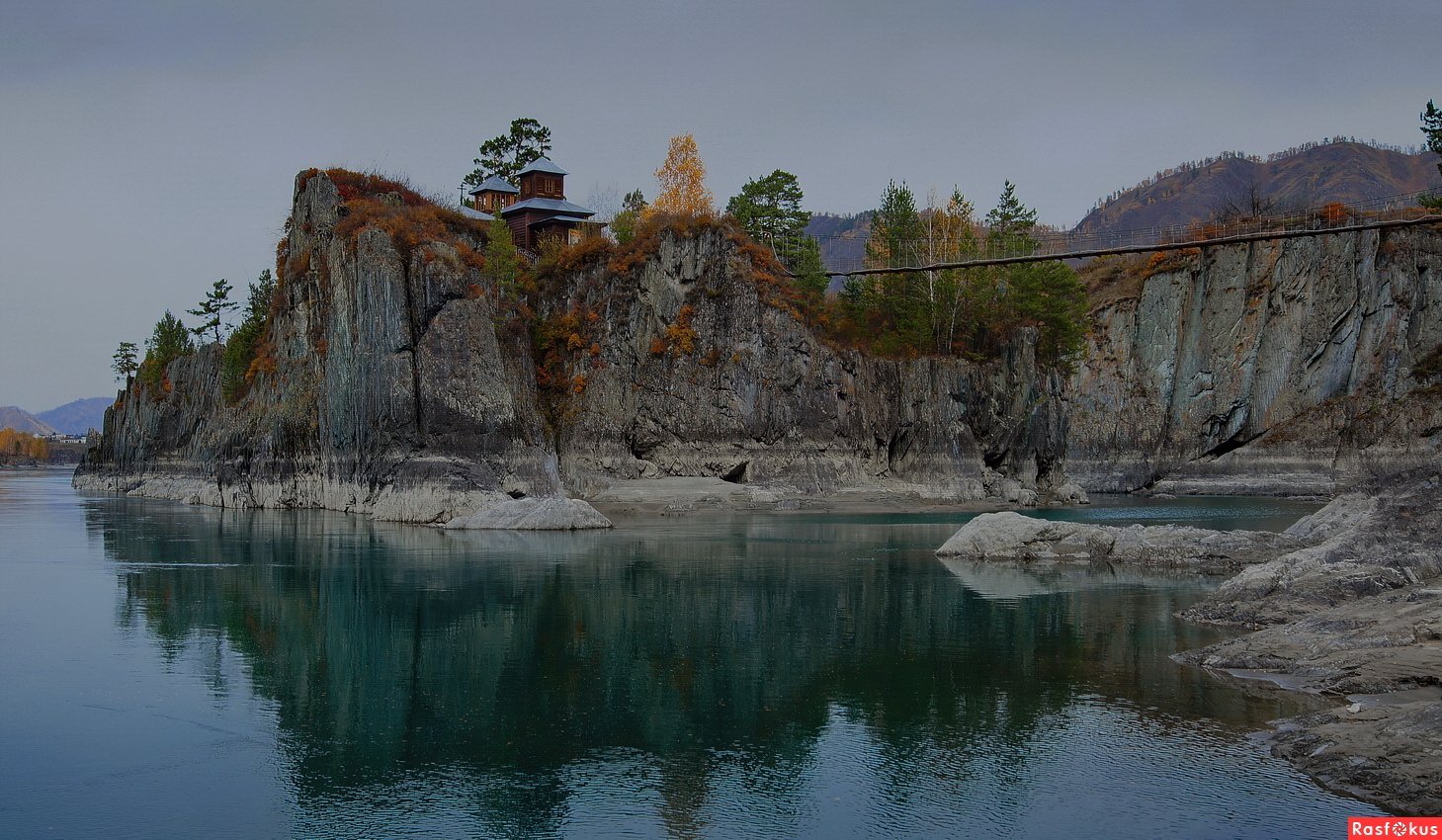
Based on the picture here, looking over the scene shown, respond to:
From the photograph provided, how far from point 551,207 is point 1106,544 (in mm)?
60215

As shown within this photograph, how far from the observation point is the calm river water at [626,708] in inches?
542

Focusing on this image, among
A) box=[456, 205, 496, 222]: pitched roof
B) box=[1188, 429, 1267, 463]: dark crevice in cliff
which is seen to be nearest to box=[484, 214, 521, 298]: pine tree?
box=[456, 205, 496, 222]: pitched roof

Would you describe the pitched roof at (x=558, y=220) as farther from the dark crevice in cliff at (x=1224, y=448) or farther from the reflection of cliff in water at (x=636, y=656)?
the dark crevice in cliff at (x=1224, y=448)

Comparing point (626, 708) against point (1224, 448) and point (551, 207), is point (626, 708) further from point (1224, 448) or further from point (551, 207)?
point (1224, 448)

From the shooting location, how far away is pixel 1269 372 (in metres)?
108

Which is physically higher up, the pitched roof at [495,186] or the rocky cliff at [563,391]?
the pitched roof at [495,186]

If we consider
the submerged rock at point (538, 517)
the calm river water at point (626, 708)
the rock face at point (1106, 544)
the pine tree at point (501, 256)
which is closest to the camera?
the calm river water at point (626, 708)

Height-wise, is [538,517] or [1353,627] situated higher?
[538,517]

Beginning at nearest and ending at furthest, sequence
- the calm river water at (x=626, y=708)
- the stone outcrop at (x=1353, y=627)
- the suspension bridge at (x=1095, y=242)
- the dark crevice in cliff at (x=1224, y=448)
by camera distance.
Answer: the calm river water at (x=626, y=708) → the stone outcrop at (x=1353, y=627) → the suspension bridge at (x=1095, y=242) → the dark crevice in cliff at (x=1224, y=448)

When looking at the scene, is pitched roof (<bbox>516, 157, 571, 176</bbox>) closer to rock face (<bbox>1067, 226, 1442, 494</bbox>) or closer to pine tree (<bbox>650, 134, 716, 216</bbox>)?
pine tree (<bbox>650, 134, 716, 216</bbox>)

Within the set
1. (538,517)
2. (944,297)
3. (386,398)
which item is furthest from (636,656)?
(944,297)

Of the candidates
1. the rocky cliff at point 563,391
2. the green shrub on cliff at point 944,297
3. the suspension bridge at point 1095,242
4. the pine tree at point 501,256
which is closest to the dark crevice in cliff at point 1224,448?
the suspension bridge at point 1095,242

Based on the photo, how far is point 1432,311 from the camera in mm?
102438

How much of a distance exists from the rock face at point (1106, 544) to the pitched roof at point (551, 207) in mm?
54859
